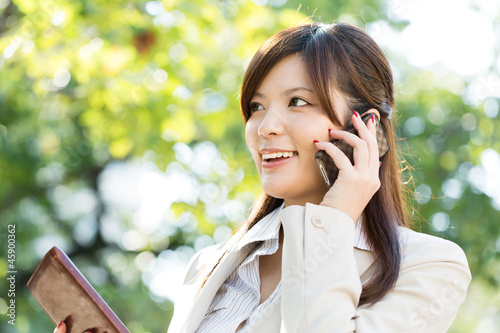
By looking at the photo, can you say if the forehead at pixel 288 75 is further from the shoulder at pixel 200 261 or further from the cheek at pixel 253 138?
the shoulder at pixel 200 261

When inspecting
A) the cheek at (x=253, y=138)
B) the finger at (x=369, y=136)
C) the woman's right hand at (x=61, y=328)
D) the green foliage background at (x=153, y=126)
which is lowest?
the green foliage background at (x=153, y=126)

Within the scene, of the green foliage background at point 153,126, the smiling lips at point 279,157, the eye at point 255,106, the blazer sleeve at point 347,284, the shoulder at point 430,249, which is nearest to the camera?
the blazer sleeve at point 347,284

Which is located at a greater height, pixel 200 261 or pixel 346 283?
pixel 346 283

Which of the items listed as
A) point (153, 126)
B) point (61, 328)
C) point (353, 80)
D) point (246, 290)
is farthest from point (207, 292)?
point (153, 126)

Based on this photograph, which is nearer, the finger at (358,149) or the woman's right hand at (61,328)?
the woman's right hand at (61,328)

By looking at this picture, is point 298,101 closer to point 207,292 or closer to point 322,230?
point 322,230

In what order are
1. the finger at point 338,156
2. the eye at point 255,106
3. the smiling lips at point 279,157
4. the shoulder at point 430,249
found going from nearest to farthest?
the shoulder at point 430,249
the finger at point 338,156
the smiling lips at point 279,157
the eye at point 255,106

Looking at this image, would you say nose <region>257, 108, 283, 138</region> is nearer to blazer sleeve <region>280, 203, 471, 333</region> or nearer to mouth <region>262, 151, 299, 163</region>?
mouth <region>262, 151, 299, 163</region>

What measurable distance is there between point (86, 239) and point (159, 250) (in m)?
1.41

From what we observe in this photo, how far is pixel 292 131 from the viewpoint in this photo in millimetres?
1850

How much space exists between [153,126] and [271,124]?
2.97 metres

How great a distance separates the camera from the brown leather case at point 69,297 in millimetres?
1600

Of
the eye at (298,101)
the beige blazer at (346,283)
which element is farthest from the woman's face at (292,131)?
the beige blazer at (346,283)

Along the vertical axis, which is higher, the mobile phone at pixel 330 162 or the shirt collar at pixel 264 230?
the mobile phone at pixel 330 162
